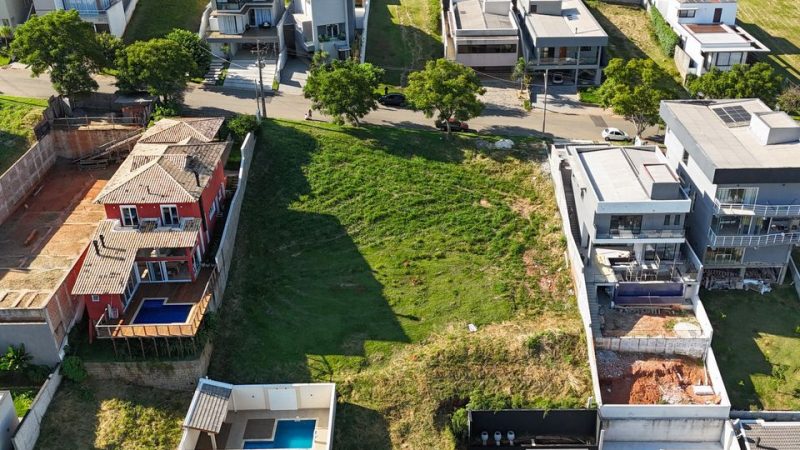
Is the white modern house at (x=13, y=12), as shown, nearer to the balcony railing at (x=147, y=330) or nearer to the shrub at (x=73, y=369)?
the balcony railing at (x=147, y=330)

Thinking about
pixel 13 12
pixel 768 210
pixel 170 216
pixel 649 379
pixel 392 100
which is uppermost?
pixel 13 12

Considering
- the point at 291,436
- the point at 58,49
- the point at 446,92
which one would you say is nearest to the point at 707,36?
the point at 446,92

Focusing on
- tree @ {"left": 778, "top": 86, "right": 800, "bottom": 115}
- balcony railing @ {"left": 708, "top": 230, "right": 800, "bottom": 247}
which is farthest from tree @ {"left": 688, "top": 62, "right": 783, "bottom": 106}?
balcony railing @ {"left": 708, "top": 230, "right": 800, "bottom": 247}

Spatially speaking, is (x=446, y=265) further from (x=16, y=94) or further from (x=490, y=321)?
(x=16, y=94)

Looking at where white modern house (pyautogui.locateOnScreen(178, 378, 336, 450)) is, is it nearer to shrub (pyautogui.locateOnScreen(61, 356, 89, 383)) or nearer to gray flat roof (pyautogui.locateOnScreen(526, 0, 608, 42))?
shrub (pyautogui.locateOnScreen(61, 356, 89, 383))

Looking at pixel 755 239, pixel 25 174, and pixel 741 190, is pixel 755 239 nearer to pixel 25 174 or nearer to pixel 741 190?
pixel 741 190

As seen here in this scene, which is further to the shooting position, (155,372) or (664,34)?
(664,34)

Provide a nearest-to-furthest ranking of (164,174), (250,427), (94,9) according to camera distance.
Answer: (250,427), (164,174), (94,9)
